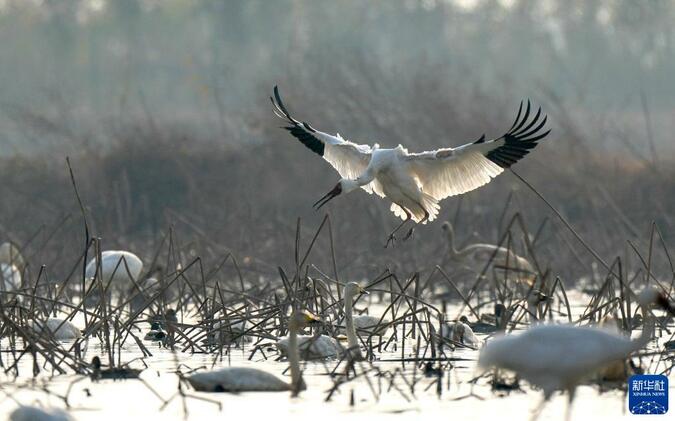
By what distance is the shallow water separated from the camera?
676 cm

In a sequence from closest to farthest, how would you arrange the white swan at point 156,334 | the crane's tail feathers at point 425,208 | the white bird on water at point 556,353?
1. the white bird on water at point 556,353
2. the white swan at point 156,334
3. the crane's tail feathers at point 425,208

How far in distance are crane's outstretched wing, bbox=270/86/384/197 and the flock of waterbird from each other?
0.04 feet

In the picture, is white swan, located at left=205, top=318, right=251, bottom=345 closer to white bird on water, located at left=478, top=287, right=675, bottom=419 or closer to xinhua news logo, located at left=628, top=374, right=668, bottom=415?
xinhua news logo, located at left=628, top=374, right=668, bottom=415

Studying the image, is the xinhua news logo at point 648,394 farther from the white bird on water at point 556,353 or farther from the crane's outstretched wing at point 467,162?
the crane's outstretched wing at point 467,162

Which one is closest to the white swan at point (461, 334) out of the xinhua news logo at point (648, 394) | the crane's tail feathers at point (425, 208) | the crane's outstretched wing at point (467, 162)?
the crane's outstretched wing at point (467, 162)

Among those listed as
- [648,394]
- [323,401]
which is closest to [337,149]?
[323,401]

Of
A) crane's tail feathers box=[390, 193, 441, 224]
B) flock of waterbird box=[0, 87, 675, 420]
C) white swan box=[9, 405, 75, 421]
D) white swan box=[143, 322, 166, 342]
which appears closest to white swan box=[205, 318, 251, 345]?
flock of waterbird box=[0, 87, 675, 420]

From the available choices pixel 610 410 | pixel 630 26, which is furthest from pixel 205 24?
pixel 610 410

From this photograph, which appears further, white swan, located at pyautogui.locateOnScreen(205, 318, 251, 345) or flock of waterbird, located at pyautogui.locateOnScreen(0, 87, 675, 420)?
white swan, located at pyautogui.locateOnScreen(205, 318, 251, 345)

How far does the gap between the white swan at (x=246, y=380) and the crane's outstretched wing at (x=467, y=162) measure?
11.8 ft

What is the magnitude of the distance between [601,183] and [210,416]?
12324mm

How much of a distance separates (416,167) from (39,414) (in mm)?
5855

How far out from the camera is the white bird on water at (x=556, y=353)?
5.85 meters

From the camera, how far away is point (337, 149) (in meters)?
12.1
